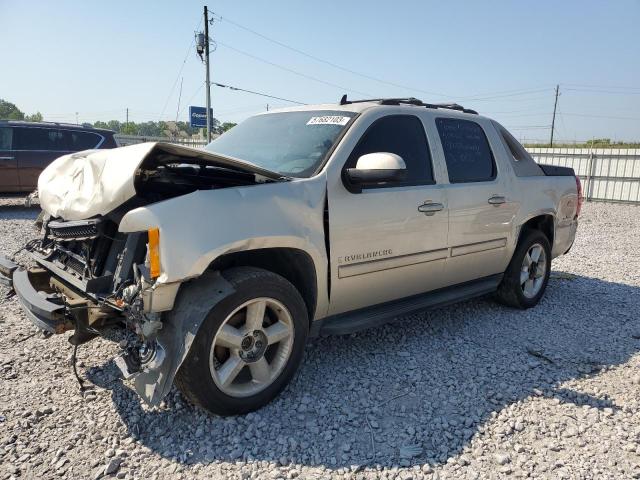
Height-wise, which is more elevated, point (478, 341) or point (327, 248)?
point (327, 248)

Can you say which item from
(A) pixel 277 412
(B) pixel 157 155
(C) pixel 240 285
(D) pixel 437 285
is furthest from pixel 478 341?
(B) pixel 157 155

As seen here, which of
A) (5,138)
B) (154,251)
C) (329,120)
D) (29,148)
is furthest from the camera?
(29,148)

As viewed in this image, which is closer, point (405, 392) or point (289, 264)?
point (289, 264)

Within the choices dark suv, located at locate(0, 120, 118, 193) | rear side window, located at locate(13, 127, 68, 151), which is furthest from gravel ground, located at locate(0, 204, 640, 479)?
rear side window, located at locate(13, 127, 68, 151)

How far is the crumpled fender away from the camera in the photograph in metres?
2.43

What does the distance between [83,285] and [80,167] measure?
2.57 ft

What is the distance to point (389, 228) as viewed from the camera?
11.1ft

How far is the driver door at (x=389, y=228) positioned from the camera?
317 centimetres

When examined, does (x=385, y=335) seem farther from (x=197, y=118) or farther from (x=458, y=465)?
(x=197, y=118)

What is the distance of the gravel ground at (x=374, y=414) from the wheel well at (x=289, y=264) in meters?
0.64

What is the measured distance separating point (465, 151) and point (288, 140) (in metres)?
1.63

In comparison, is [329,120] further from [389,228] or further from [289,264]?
[289,264]

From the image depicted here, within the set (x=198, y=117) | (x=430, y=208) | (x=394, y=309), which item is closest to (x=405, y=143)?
(x=430, y=208)

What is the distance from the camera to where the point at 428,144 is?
384 cm
